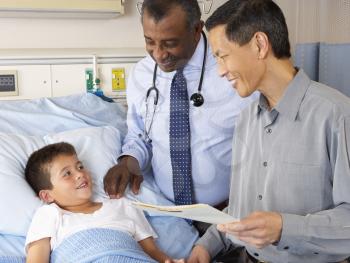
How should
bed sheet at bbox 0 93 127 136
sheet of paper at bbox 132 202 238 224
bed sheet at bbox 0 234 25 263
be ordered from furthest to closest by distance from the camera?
bed sheet at bbox 0 93 127 136 → bed sheet at bbox 0 234 25 263 → sheet of paper at bbox 132 202 238 224

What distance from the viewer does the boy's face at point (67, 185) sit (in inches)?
62.9

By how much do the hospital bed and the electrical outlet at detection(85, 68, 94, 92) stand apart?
21 centimetres

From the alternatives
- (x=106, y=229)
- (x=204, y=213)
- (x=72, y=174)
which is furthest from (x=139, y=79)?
(x=204, y=213)

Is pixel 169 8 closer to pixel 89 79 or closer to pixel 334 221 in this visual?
pixel 334 221

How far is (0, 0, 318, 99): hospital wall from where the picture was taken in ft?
7.56

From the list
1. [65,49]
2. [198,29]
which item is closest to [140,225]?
[198,29]

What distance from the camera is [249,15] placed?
44.8 inches

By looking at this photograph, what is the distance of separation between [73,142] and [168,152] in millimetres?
433

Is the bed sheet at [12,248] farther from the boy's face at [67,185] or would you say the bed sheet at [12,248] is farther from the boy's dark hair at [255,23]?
the boy's dark hair at [255,23]

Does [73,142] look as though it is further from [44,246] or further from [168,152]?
[44,246]

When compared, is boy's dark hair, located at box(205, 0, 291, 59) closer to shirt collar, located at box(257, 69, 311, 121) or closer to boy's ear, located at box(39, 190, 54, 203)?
shirt collar, located at box(257, 69, 311, 121)

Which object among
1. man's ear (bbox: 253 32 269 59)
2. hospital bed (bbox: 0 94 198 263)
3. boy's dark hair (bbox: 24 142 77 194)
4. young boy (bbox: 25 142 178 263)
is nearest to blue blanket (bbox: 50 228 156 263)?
young boy (bbox: 25 142 178 263)

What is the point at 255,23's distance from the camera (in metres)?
1.13

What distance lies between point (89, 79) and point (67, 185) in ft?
3.15
